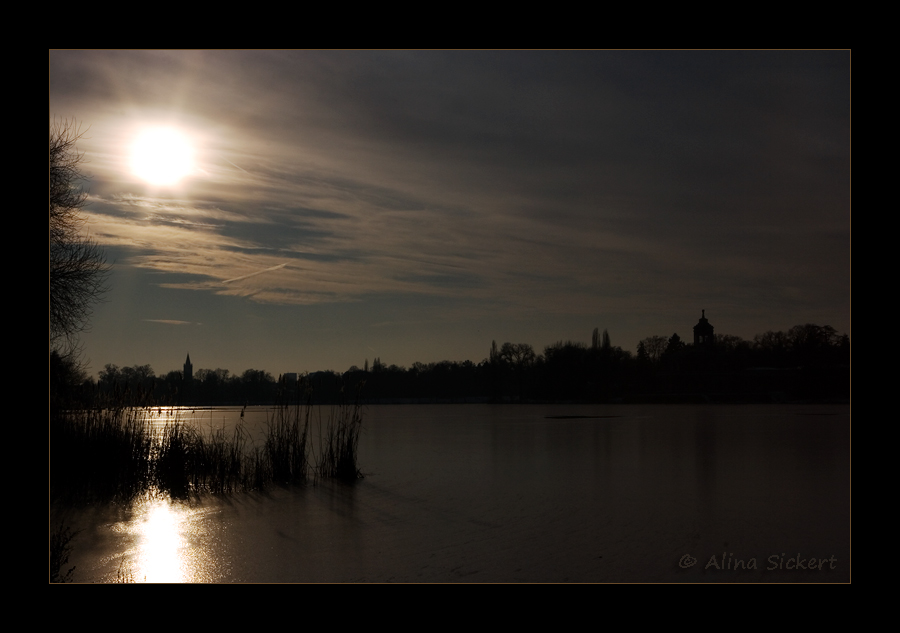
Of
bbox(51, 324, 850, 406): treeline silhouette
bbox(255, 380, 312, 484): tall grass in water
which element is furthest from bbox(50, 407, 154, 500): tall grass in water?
bbox(51, 324, 850, 406): treeline silhouette

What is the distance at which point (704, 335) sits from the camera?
66.1 meters

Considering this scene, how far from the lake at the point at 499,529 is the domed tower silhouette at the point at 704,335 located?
5771cm

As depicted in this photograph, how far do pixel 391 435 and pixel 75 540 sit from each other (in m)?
13.9

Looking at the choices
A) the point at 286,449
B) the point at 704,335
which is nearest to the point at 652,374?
the point at 704,335

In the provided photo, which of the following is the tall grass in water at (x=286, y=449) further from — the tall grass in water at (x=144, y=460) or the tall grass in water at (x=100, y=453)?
the tall grass in water at (x=100, y=453)

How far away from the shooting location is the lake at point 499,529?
470 centimetres

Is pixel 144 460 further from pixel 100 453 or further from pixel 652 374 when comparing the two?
pixel 652 374

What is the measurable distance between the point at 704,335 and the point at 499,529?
213ft

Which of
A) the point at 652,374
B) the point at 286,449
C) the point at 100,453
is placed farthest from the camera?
the point at 652,374

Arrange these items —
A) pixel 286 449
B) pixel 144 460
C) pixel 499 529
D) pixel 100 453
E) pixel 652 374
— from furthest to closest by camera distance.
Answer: pixel 652 374
pixel 286 449
pixel 144 460
pixel 100 453
pixel 499 529

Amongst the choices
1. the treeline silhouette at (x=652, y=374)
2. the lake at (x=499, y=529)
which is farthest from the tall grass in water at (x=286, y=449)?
the treeline silhouette at (x=652, y=374)

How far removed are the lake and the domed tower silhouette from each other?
189 feet

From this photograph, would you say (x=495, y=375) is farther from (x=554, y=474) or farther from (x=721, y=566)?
(x=721, y=566)
